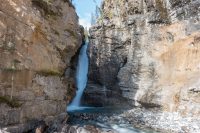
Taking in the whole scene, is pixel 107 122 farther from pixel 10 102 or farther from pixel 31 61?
pixel 10 102

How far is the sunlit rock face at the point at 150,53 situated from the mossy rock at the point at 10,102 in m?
11.2

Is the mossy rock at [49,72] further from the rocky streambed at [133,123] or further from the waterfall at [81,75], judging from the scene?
the waterfall at [81,75]

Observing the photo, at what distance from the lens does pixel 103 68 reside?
28.2 meters

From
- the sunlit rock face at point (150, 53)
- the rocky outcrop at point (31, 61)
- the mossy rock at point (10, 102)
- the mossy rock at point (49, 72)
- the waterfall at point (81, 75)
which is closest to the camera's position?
the mossy rock at point (10, 102)

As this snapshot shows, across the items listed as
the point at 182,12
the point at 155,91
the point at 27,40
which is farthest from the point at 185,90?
the point at 27,40

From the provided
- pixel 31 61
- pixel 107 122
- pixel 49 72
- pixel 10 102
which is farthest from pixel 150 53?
pixel 10 102

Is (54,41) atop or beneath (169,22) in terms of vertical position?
beneath

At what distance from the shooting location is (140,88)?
24031 mm

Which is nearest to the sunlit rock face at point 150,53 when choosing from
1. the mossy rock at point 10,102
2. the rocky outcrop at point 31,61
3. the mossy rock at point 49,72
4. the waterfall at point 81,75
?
the waterfall at point 81,75

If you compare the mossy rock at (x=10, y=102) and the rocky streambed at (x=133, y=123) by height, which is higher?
the mossy rock at (x=10, y=102)

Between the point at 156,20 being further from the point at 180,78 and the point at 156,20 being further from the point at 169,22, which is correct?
the point at 180,78

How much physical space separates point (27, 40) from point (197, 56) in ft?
40.1

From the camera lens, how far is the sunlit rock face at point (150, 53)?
21203 millimetres

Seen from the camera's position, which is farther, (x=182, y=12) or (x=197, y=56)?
(x=182, y=12)
